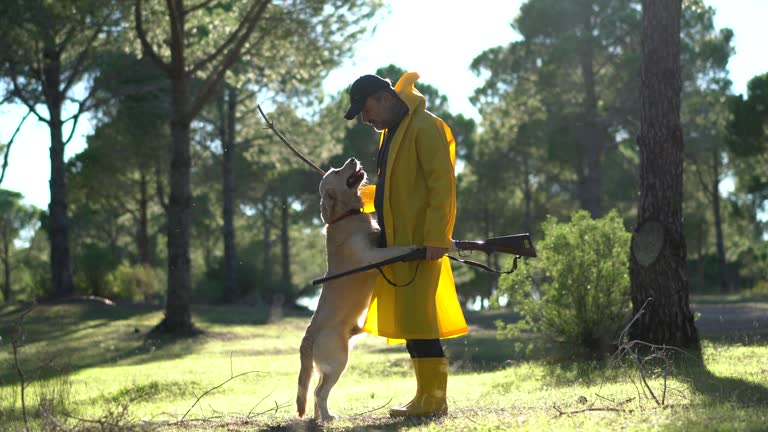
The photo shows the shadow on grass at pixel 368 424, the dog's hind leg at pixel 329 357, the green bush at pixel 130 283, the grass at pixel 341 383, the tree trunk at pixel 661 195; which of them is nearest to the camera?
the grass at pixel 341 383

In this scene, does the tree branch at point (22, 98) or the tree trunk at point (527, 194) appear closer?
the tree branch at point (22, 98)

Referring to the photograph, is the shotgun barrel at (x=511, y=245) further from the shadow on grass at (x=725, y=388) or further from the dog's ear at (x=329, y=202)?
the shadow on grass at (x=725, y=388)

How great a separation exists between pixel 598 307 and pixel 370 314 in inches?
180

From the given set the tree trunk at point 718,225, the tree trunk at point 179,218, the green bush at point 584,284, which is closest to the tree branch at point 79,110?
the tree trunk at point 179,218

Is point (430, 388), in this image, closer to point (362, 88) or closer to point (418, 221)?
point (418, 221)

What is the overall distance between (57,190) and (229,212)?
6635 millimetres

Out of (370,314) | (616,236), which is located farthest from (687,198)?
(370,314)

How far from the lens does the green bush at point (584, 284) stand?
9453 millimetres

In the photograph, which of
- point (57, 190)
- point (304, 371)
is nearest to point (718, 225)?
point (57, 190)

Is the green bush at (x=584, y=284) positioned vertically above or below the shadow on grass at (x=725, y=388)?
above

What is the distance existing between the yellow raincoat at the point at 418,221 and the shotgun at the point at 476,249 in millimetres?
132

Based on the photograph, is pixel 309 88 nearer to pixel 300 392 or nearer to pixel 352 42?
pixel 352 42

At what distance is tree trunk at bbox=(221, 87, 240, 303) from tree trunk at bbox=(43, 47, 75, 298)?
5.86 meters

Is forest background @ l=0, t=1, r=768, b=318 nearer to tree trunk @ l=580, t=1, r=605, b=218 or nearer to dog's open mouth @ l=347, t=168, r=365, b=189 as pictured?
tree trunk @ l=580, t=1, r=605, b=218
